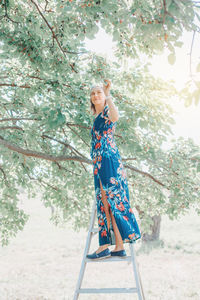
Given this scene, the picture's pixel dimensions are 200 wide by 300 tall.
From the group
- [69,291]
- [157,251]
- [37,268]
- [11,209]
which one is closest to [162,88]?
[11,209]

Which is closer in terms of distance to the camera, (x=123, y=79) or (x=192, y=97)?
(x=192, y=97)

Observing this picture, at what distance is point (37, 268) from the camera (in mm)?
11672

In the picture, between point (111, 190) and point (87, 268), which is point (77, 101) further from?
point (87, 268)

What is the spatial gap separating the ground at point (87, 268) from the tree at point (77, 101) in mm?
958

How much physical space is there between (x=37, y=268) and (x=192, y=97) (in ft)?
37.3

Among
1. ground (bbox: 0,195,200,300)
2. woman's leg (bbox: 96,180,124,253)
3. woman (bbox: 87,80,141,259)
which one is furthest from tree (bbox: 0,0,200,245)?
woman's leg (bbox: 96,180,124,253)

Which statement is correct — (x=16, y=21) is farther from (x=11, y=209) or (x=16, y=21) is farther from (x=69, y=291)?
(x=69, y=291)

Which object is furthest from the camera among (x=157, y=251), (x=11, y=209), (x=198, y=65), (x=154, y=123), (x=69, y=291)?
(x=157, y=251)

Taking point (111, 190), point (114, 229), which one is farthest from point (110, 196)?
point (114, 229)

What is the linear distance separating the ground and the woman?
8.70ft

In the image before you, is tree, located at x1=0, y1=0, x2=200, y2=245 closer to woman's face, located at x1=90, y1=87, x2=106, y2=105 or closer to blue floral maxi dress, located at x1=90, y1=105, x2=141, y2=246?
woman's face, located at x1=90, y1=87, x2=106, y2=105

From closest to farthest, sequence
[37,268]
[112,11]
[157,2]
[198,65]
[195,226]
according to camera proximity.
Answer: [198,65] → [157,2] → [112,11] → [37,268] → [195,226]

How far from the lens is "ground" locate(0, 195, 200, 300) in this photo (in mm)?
8070

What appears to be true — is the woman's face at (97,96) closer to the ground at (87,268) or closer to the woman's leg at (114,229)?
the woman's leg at (114,229)
